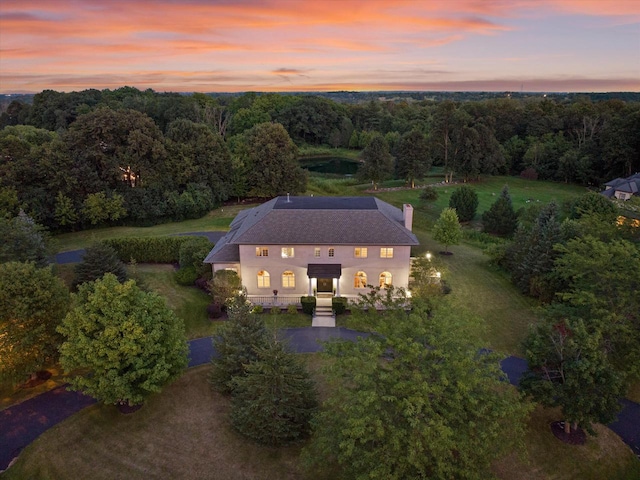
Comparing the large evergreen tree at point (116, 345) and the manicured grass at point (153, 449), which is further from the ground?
the large evergreen tree at point (116, 345)

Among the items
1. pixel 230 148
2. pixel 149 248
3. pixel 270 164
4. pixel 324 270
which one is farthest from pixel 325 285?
pixel 230 148

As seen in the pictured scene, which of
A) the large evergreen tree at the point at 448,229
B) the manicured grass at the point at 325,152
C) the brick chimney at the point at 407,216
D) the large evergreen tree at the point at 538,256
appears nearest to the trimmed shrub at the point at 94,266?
the brick chimney at the point at 407,216

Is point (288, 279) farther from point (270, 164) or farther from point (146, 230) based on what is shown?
point (270, 164)

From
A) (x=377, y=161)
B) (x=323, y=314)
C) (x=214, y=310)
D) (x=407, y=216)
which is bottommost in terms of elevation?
(x=323, y=314)

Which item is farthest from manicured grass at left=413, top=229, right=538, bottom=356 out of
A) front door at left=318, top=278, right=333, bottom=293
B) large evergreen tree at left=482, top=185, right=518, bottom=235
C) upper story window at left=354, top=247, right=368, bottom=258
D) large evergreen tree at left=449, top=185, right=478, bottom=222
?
large evergreen tree at left=449, top=185, right=478, bottom=222

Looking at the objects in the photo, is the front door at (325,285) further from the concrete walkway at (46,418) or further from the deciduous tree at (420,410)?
the deciduous tree at (420,410)

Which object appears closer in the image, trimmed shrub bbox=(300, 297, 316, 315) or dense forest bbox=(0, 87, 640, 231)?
trimmed shrub bbox=(300, 297, 316, 315)

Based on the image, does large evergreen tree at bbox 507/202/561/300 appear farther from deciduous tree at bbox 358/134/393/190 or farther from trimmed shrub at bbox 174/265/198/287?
deciduous tree at bbox 358/134/393/190
